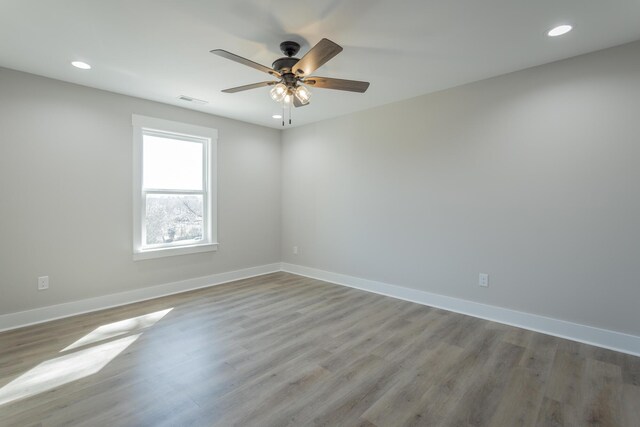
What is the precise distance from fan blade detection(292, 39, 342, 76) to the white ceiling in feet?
0.92

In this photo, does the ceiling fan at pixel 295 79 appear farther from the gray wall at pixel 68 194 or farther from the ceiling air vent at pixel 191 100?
the gray wall at pixel 68 194

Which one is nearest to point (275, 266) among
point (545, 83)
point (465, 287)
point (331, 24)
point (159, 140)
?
point (159, 140)

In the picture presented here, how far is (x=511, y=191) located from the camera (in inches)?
124

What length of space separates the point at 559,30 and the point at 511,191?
145 cm

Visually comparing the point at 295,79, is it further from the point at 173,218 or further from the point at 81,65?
the point at 173,218

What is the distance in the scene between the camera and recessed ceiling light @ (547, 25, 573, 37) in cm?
229

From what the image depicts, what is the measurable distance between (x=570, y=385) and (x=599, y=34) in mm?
2676

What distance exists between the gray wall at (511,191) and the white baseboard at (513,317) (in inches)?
2.9

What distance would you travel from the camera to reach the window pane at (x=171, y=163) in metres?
4.00

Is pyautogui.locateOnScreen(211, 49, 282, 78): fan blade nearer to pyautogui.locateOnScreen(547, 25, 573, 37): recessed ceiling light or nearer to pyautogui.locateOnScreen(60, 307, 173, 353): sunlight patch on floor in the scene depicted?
pyautogui.locateOnScreen(547, 25, 573, 37): recessed ceiling light

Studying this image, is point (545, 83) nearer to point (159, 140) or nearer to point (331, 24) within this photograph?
point (331, 24)

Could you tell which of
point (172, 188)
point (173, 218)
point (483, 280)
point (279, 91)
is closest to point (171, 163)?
point (172, 188)

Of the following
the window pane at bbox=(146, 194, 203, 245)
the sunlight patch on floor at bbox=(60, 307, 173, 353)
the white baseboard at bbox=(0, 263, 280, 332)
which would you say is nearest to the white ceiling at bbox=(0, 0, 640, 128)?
the window pane at bbox=(146, 194, 203, 245)

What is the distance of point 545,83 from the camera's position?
9.59 ft
